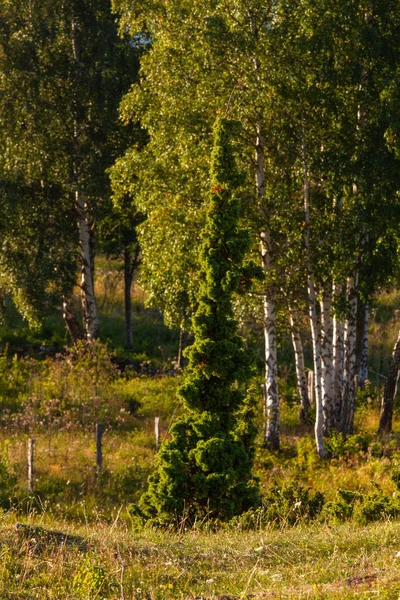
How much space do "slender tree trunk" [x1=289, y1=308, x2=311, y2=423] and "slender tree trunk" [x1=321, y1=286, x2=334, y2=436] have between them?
2.89ft

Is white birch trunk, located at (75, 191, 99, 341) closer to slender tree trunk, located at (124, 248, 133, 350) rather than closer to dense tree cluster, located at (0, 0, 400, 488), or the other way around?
slender tree trunk, located at (124, 248, 133, 350)

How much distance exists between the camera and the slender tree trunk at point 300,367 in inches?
880

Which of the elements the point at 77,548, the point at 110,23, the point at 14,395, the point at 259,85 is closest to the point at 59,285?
the point at 14,395

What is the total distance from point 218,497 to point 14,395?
14.4 m

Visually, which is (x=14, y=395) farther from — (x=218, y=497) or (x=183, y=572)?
(x=183, y=572)

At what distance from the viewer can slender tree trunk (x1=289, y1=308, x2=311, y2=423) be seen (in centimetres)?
2236

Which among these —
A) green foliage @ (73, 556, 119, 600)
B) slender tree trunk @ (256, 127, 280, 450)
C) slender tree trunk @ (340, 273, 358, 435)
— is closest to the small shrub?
green foliage @ (73, 556, 119, 600)

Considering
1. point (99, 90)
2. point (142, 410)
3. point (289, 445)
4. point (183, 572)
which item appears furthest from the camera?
point (99, 90)

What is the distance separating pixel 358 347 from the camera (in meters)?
27.3

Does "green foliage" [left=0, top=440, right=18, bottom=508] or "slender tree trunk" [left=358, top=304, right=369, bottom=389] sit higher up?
"slender tree trunk" [left=358, top=304, right=369, bottom=389]

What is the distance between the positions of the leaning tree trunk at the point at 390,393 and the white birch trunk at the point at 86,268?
12.4m

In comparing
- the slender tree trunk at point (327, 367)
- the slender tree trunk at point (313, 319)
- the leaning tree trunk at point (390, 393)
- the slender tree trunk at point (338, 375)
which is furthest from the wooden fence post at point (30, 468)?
the leaning tree trunk at point (390, 393)

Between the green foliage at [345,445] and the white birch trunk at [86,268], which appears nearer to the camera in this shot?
the green foliage at [345,445]

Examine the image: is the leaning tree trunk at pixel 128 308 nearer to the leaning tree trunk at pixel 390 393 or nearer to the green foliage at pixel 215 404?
the leaning tree trunk at pixel 390 393
